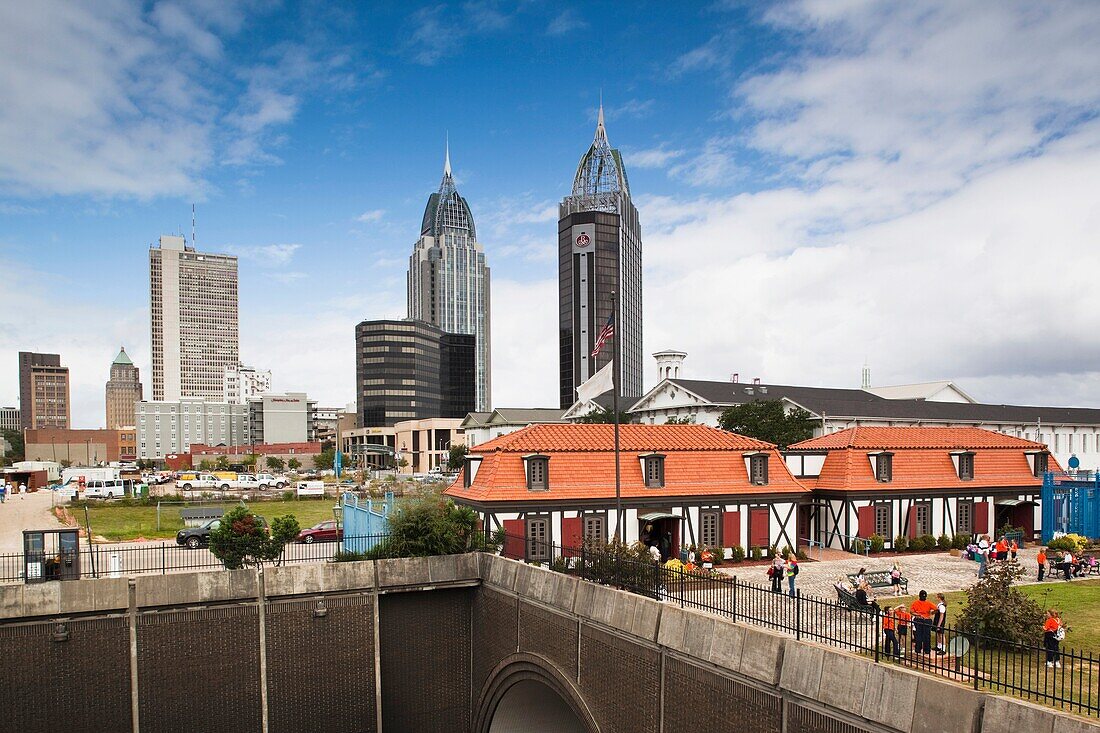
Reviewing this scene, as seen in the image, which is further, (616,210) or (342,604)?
(616,210)

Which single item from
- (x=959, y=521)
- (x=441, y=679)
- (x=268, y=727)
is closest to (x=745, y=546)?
(x=959, y=521)

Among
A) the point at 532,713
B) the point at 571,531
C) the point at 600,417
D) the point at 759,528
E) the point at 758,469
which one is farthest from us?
the point at 600,417

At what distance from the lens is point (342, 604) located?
72.7ft

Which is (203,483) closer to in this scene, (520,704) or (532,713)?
(520,704)

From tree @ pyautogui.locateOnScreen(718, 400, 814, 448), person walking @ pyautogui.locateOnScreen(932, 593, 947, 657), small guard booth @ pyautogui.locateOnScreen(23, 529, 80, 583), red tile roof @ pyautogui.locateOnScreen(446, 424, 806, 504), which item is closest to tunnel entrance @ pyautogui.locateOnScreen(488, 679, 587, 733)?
red tile roof @ pyautogui.locateOnScreen(446, 424, 806, 504)

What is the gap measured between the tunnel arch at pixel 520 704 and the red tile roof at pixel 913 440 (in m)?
17.3

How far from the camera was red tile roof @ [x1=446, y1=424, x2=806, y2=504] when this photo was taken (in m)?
26.6

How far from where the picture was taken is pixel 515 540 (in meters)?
25.6

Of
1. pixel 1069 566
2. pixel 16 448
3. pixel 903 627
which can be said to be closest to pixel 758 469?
pixel 1069 566

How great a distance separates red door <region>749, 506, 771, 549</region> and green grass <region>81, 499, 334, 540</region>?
80.0 feet

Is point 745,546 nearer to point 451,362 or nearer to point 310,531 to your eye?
point 310,531

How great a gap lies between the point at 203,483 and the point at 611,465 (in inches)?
2310

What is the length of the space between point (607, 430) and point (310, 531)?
1437 cm

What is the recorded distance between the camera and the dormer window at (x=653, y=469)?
28328 mm
